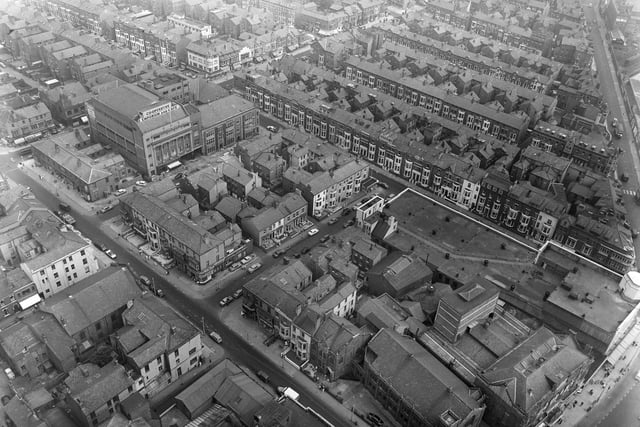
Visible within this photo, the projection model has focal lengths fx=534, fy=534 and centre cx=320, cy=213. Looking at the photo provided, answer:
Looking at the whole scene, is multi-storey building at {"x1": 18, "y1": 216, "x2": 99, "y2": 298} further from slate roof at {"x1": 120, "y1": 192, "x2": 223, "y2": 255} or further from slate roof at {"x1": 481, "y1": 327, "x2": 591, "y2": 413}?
slate roof at {"x1": 481, "y1": 327, "x2": 591, "y2": 413}

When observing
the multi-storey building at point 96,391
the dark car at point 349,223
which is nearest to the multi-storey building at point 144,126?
the dark car at point 349,223

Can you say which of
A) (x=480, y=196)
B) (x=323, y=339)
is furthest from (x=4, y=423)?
(x=480, y=196)

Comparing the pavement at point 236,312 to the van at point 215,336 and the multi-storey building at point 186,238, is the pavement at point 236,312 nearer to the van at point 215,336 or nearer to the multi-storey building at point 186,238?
the multi-storey building at point 186,238

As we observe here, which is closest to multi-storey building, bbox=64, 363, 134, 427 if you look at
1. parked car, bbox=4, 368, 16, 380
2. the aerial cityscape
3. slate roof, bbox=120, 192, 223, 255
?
the aerial cityscape

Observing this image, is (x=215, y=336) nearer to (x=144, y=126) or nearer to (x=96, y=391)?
(x=96, y=391)

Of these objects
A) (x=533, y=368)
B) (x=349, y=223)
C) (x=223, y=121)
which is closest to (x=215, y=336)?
(x=349, y=223)

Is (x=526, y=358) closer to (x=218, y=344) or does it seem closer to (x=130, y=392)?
(x=218, y=344)

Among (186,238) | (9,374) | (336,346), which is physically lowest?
(9,374)
